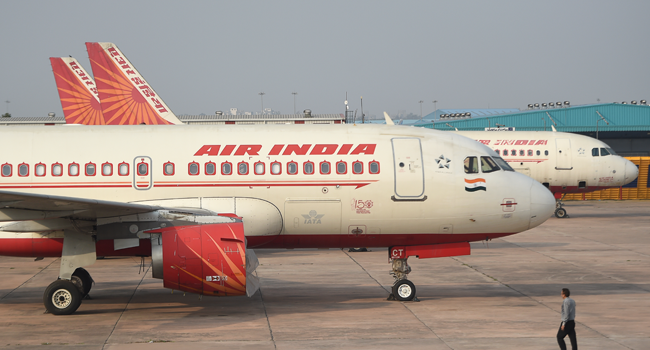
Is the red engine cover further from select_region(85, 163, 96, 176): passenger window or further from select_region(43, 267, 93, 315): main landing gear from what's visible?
select_region(85, 163, 96, 176): passenger window

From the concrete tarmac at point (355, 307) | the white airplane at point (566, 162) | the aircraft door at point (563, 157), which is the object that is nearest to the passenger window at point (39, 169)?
the concrete tarmac at point (355, 307)

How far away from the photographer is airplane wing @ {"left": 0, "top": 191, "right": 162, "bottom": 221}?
14.3 meters

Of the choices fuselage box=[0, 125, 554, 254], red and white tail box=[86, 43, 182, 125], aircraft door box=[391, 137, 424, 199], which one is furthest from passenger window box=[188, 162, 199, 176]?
A: red and white tail box=[86, 43, 182, 125]

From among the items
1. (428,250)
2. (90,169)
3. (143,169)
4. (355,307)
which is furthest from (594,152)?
(90,169)

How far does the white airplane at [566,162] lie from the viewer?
132ft

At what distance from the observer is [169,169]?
16.8 metres

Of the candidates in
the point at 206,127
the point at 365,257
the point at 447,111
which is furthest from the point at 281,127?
the point at 447,111

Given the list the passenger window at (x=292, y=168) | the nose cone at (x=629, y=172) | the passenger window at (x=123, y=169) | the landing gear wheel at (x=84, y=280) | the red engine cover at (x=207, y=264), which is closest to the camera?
the red engine cover at (x=207, y=264)

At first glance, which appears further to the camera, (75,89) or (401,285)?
(75,89)

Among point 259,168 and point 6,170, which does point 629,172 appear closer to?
point 259,168

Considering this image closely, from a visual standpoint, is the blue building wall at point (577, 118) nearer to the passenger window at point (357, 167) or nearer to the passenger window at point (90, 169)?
the passenger window at point (357, 167)

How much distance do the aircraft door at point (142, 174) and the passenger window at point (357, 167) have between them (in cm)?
521

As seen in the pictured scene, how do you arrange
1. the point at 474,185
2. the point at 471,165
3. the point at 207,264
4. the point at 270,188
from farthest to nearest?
1. the point at 471,165
2. the point at 474,185
3. the point at 270,188
4. the point at 207,264

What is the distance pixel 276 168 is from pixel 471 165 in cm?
519
